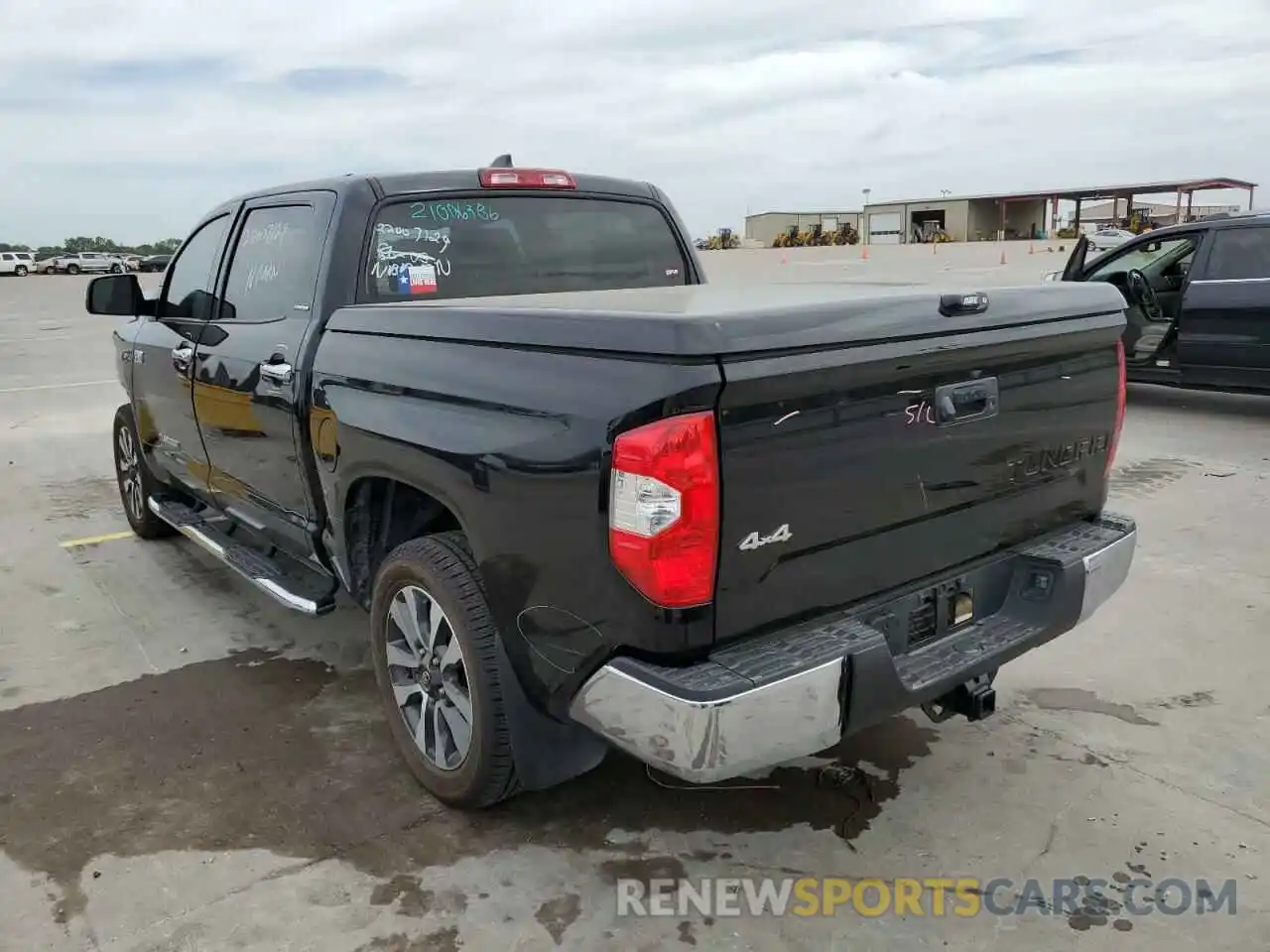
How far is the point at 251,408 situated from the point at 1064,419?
9.50 feet

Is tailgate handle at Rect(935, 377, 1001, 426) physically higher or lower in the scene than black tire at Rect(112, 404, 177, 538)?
higher

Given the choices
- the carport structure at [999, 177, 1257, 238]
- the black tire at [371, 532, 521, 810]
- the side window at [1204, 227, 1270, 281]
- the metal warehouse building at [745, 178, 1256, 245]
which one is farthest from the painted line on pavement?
the metal warehouse building at [745, 178, 1256, 245]

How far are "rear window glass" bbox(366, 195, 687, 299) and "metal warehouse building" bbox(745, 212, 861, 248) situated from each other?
65.5 meters

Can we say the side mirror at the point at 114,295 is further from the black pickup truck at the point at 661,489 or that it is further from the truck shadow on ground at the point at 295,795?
the truck shadow on ground at the point at 295,795

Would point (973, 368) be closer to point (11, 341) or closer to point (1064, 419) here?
point (1064, 419)

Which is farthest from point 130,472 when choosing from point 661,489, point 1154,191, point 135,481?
point 1154,191

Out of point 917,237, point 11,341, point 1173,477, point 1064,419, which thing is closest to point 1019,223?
point 917,237

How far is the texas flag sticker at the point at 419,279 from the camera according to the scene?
153 inches

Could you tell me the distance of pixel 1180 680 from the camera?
3939mm

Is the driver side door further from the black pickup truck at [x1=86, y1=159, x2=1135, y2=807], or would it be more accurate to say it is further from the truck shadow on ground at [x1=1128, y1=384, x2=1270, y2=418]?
the black pickup truck at [x1=86, y1=159, x2=1135, y2=807]

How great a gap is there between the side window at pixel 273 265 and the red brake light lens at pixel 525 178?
0.70 meters

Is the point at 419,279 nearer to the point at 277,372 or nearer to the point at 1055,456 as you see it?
the point at 277,372

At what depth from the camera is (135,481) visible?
604 centimetres

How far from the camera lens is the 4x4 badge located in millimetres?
2379
